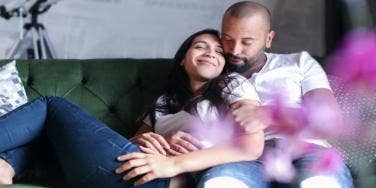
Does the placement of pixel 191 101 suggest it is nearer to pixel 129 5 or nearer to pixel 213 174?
pixel 213 174

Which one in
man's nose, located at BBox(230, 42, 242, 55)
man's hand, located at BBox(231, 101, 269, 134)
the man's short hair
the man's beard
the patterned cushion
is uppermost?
the man's short hair

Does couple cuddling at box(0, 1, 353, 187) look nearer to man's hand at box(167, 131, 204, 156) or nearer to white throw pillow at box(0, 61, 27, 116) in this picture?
man's hand at box(167, 131, 204, 156)

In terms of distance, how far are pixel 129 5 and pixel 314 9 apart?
0.81 m

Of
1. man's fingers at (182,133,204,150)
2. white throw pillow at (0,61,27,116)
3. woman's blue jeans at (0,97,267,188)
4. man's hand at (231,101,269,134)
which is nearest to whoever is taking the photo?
man's hand at (231,101,269,134)

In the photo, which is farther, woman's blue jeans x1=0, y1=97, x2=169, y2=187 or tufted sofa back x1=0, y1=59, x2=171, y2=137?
tufted sofa back x1=0, y1=59, x2=171, y2=137

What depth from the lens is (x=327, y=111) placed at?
0.77 metres

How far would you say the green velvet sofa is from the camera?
169 cm

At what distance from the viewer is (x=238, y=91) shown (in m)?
1.29

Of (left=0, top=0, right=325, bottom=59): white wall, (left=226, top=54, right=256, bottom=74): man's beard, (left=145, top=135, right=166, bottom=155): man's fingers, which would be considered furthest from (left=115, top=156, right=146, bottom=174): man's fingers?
(left=0, top=0, right=325, bottom=59): white wall

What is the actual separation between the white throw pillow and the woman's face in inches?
21.4

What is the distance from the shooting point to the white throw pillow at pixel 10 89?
1.52 m

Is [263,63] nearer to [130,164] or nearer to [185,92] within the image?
[185,92]

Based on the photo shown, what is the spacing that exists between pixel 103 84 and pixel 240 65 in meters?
0.52

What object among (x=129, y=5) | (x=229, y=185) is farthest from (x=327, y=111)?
(x=129, y=5)
